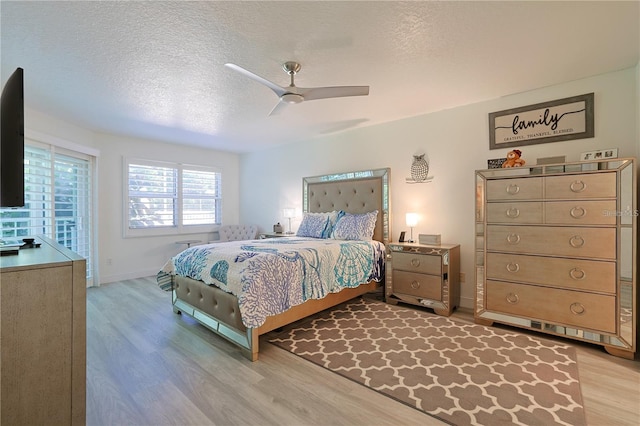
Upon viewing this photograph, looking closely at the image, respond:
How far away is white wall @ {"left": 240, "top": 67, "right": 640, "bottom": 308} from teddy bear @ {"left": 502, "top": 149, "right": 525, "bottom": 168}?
29cm

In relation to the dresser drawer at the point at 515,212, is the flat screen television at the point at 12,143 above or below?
above

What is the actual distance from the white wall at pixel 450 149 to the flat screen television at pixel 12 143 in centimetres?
377

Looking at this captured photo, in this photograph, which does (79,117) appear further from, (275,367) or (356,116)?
(275,367)

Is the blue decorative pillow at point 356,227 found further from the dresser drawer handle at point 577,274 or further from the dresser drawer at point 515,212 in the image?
the dresser drawer handle at point 577,274

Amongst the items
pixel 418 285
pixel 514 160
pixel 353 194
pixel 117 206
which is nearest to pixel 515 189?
pixel 514 160

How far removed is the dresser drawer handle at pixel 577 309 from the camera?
2.47 m

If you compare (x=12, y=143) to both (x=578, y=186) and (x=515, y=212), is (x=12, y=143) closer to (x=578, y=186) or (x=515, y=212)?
(x=515, y=212)

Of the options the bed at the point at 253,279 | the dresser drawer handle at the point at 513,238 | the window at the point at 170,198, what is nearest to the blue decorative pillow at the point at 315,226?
the bed at the point at 253,279

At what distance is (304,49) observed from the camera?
2248 mm

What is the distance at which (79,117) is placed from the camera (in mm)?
3857

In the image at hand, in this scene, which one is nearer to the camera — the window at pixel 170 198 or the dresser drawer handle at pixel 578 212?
the dresser drawer handle at pixel 578 212

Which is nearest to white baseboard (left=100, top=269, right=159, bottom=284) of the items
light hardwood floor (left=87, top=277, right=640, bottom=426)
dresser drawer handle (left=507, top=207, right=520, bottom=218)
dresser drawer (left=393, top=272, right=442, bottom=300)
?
light hardwood floor (left=87, top=277, right=640, bottom=426)

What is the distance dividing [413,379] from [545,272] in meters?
1.69

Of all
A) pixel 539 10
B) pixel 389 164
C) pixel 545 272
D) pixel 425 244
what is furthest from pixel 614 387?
pixel 389 164
